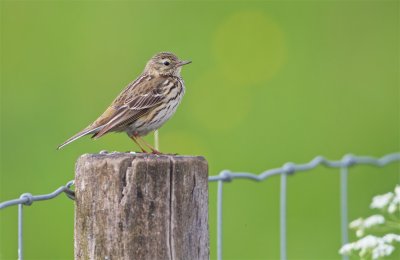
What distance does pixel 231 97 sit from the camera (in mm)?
15172

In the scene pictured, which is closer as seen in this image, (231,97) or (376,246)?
(376,246)

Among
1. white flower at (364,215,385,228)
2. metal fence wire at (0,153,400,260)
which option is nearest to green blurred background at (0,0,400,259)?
metal fence wire at (0,153,400,260)

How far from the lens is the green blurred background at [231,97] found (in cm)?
1202

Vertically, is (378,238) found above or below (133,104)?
below

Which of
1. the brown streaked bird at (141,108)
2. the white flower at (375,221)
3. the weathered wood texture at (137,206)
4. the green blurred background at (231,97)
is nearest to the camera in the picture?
the weathered wood texture at (137,206)

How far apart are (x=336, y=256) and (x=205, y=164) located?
20.2ft

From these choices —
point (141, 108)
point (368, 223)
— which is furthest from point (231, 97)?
point (368, 223)

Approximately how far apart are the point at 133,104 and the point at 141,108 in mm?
70

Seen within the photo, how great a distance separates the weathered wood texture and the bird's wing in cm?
205

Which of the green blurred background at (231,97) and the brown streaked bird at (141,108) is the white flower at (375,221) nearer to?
the brown streaked bird at (141,108)

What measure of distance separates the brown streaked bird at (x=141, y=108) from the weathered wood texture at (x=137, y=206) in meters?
2.05

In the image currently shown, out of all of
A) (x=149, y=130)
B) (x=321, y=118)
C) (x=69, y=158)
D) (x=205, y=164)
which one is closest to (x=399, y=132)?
(x=321, y=118)

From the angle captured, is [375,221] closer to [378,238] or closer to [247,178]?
[378,238]

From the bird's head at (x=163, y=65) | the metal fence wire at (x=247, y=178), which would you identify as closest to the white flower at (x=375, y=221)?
the metal fence wire at (x=247, y=178)
